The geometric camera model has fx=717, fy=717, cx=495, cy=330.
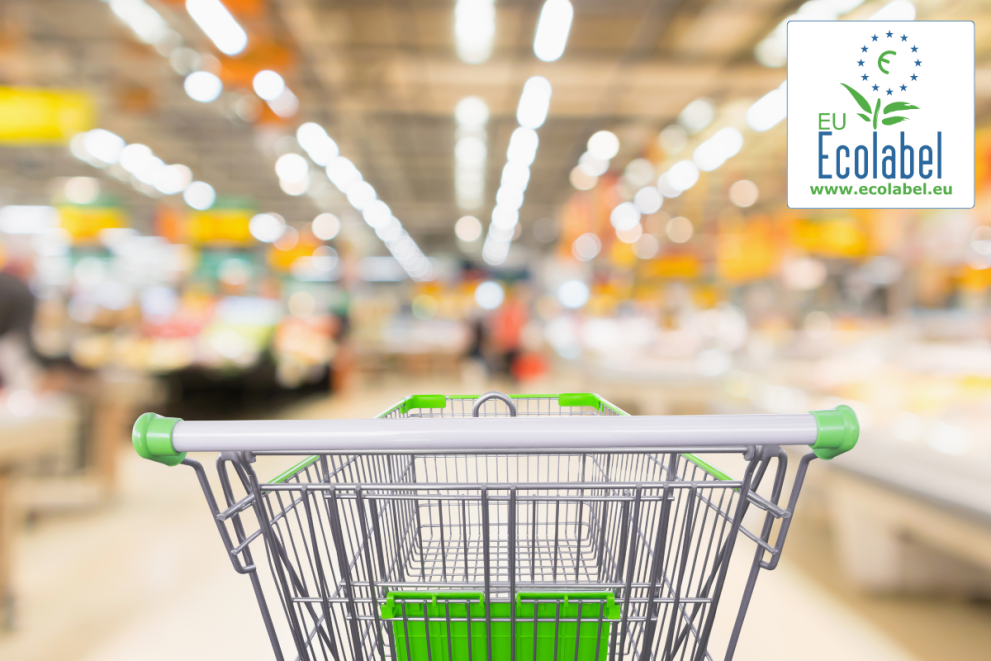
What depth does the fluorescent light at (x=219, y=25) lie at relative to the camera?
21.8ft

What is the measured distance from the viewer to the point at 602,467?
1524 mm

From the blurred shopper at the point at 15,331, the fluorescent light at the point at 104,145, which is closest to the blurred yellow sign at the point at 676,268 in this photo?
the blurred shopper at the point at 15,331

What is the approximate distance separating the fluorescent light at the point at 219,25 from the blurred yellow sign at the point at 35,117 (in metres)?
1.42

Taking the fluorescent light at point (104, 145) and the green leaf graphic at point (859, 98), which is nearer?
the green leaf graphic at point (859, 98)

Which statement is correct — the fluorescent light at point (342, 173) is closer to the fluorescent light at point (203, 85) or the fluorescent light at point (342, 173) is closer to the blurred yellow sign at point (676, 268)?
the fluorescent light at point (203, 85)

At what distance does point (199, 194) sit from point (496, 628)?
73.9 ft

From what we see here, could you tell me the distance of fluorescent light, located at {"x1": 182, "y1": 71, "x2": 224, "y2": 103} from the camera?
425 inches

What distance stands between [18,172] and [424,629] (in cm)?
2235

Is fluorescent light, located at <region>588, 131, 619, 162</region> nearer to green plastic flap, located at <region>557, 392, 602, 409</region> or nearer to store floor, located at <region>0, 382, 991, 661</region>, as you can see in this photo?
store floor, located at <region>0, 382, 991, 661</region>

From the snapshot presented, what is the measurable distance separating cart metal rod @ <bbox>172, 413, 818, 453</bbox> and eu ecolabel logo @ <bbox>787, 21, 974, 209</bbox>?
89 cm

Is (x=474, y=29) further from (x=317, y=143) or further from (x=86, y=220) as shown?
(x=86, y=220)

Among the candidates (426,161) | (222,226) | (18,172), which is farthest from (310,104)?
(18,172)

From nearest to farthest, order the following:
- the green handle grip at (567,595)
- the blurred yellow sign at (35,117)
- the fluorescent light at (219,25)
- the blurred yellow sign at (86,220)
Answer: the green handle grip at (567,595) < the blurred yellow sign at (35,117) < the fluorescent light at (219,25) < the blurred yellow sign at (86,220)

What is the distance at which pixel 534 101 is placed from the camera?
1112 centimetres
